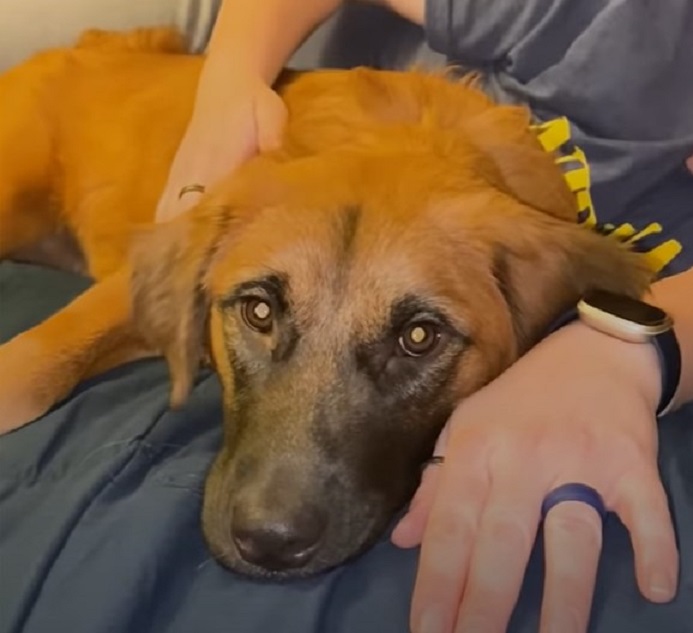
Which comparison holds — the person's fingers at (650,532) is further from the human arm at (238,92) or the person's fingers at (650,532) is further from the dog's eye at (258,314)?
the human arm at (238,92)

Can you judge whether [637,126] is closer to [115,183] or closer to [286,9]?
[286,9]

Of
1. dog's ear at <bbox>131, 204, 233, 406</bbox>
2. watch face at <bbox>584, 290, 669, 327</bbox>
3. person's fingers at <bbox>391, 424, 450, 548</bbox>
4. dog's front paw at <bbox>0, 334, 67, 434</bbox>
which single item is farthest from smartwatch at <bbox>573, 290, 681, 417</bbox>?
dog's front paw at <bbox>0, 334, 67, 434</bbox>

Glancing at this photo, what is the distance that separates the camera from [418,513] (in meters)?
1.22

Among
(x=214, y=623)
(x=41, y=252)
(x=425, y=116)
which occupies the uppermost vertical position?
(x=425, y=116)

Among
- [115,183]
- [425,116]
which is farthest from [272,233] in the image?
[115,183]

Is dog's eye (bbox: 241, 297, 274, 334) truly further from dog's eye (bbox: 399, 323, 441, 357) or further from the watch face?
the watch face

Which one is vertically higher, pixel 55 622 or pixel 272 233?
pixel 272 233

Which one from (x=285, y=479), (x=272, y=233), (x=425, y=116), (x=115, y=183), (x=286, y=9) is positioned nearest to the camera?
(x=285, y=479)

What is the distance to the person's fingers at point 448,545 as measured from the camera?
43.0 inches

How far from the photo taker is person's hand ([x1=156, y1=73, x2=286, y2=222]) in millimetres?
1666

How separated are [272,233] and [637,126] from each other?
587mm

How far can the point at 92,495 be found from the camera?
1.25 metres

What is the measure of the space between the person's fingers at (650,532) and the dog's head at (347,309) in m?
0.27

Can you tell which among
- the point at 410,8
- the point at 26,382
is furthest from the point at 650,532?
the point at 410,8
